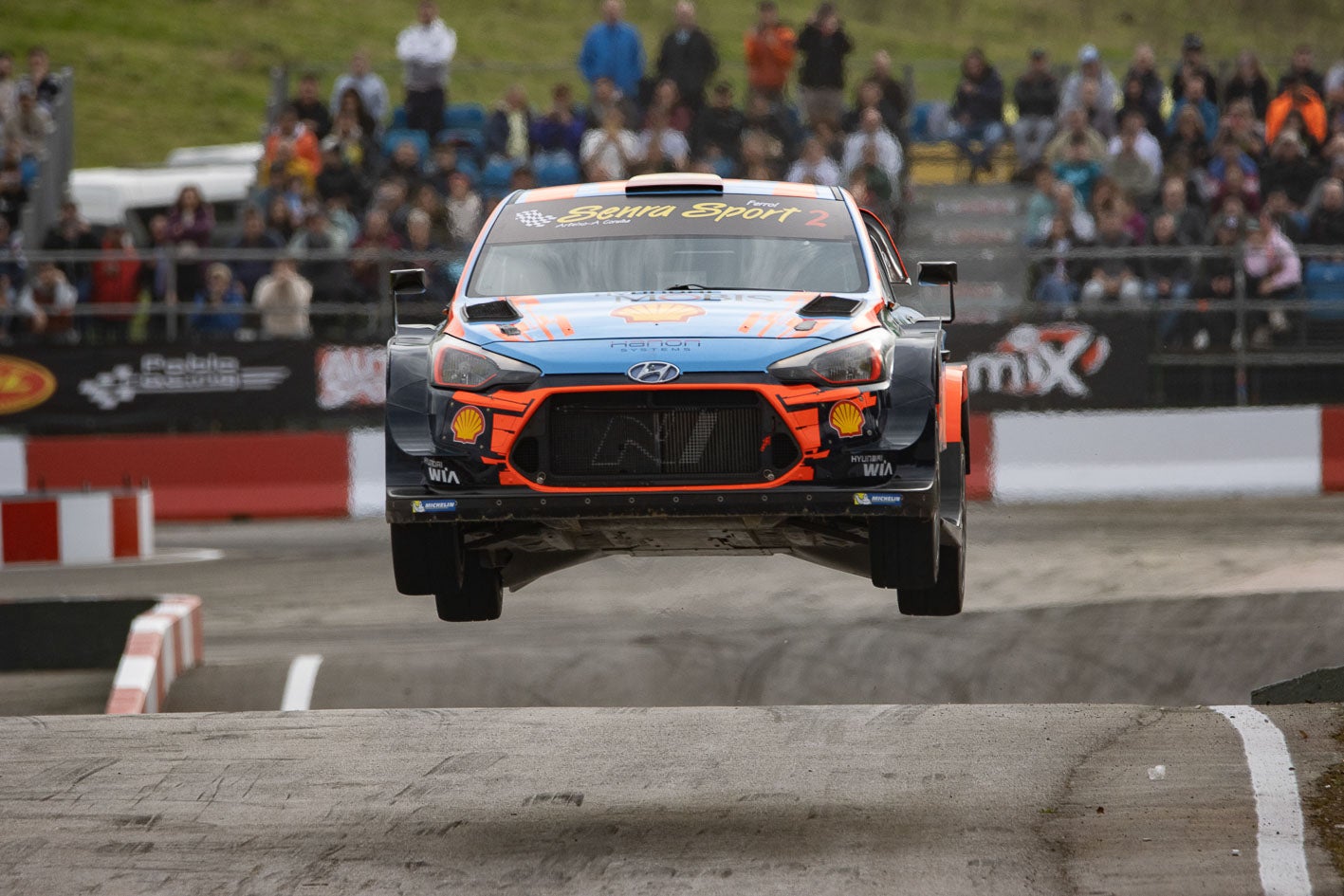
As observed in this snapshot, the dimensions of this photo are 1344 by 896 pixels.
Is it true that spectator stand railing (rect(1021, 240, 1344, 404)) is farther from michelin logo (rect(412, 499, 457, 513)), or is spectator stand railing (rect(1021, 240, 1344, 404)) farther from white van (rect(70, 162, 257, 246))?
white van (rect(70, 162, 257, 246))

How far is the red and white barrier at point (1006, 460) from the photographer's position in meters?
20.0

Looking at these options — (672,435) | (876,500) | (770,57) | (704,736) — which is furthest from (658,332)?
(770,57)

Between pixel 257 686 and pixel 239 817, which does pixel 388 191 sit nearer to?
pixel 257 686

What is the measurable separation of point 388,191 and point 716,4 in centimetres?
4205

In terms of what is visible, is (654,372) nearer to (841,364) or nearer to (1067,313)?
(841,364)

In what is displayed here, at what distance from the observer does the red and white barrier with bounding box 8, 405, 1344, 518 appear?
65.6 feet

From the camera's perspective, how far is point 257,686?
42.3ft

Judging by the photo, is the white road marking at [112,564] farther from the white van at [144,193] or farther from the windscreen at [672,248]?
the white van at [144,193]

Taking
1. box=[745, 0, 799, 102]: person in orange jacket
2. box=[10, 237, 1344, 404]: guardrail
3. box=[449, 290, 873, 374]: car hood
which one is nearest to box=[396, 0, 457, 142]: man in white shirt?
box=[745, 0, 799, 102]: person in orange jacket

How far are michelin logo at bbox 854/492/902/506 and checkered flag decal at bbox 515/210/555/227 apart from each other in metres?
1.95

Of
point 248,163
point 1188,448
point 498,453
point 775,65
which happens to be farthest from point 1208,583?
point 248,163

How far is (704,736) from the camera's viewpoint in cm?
990

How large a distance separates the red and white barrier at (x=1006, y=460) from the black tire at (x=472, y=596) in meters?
12.9

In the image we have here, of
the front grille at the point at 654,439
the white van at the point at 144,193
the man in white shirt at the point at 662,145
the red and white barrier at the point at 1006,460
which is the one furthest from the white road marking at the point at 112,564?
the white van at the point at 144,193
